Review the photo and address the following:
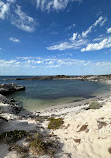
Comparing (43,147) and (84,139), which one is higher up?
(43,147)

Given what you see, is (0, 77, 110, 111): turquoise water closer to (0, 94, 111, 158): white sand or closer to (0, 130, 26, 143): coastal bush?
(0, 130, 26, 143): coastal bush

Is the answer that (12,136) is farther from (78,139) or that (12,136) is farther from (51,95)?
(51,95)

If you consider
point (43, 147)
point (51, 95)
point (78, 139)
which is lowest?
point (51, 95)

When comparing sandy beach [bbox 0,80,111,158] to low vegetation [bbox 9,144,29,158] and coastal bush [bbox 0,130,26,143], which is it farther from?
coastal bush [bbox 0,130,26,143]

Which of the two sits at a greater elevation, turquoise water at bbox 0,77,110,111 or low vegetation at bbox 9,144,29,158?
low vegetation at bbox 9,144,29,158

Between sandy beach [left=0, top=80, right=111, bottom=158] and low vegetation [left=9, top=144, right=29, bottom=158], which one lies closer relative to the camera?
low vegetation [left=9, top=144, right=29, bottom=158]

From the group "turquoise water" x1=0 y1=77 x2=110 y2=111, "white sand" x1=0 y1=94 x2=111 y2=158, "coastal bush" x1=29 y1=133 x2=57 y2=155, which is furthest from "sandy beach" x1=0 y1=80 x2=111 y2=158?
"turquoise water" x1=0 y1=77 x2=110 y2=111

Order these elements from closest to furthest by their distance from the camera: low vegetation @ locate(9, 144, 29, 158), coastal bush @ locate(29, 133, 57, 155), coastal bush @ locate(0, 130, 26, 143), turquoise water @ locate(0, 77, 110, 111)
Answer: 1. low vegetation @ locate(9, 144, 29, 158)
2. coastal bush @ locate(29, 133, 57, 155)
3. coastal bush @ locate(0, 130, 26, 143)
4. turquoise water @ locate(0, 77, 110, 111)

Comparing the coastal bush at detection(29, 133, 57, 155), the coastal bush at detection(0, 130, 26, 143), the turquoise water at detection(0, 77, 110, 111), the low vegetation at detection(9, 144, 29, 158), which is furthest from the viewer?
the turquoise water at detection(0, 77, 110, 111)

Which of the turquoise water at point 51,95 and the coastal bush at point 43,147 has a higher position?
the coastal bush at point 43,147

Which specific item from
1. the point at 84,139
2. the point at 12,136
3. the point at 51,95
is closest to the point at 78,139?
the point at 84,139

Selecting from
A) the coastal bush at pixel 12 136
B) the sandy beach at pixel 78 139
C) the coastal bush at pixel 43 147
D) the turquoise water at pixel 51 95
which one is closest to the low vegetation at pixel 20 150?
the sandy beach at pixel 78 139

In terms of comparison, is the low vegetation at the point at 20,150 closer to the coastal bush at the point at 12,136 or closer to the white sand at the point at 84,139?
the white sand at the point at 84,139

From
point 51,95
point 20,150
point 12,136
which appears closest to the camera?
point 20,150
